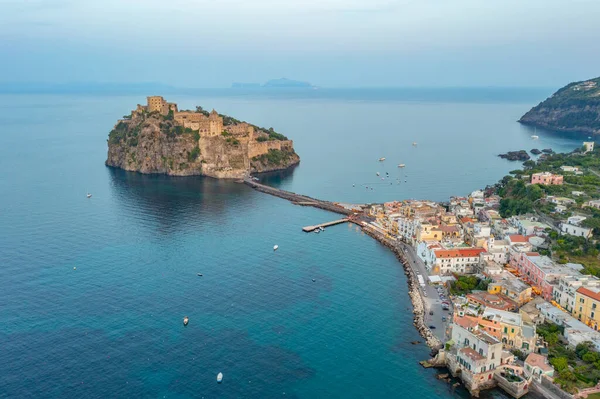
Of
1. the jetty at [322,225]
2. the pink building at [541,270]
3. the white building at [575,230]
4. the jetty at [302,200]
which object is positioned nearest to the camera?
the pink building at [541,270]

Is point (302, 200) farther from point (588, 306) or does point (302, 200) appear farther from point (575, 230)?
point (588, 306)

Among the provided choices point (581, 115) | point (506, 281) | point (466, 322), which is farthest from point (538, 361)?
point (581, 115)

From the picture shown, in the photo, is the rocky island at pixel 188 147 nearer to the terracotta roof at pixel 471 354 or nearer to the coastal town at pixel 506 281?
the coastal town at pixel 506 281

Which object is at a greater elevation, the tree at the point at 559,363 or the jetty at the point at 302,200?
the jetty at the point at 302,200

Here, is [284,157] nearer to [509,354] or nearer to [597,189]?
[597,189]

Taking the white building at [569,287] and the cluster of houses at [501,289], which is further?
the white building at [569,287]

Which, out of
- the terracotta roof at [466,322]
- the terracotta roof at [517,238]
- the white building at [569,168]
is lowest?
the terracotta roof at [466,322]

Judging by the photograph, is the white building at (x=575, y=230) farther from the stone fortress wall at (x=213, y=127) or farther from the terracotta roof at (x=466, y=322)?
the stone fortress wall at (x=213, y=127)

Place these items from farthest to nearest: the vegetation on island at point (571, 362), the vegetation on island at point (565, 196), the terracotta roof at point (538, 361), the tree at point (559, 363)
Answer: the vegetation on island at point (565, 196), the tree at point (559, 363), the terracotta roof at point (538, 361), the vegetation on island at point (571, 362)

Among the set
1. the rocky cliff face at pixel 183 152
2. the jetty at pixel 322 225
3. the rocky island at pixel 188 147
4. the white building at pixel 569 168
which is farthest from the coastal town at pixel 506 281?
the rocky island at pixel 188 147
